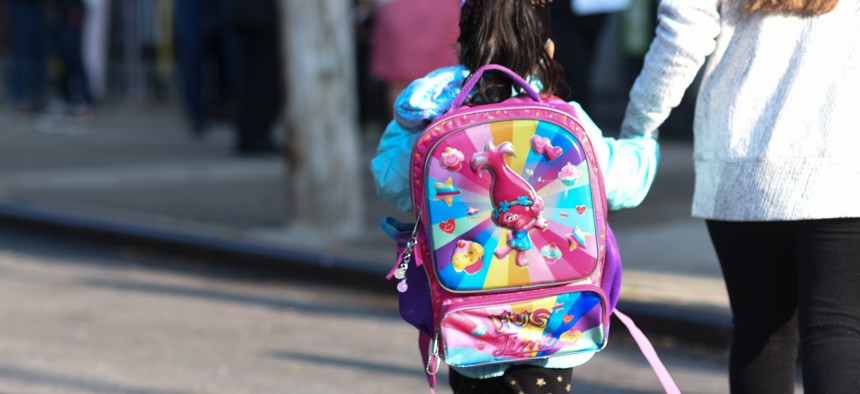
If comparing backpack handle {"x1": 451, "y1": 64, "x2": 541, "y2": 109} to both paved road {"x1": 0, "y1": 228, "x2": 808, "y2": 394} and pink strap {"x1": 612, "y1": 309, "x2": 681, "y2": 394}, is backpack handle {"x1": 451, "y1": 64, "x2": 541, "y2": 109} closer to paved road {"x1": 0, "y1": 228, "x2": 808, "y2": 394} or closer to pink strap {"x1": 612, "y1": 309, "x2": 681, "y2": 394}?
pink strap {"x1": 612, "y1": 309, "x2": 681, "y2": 394}

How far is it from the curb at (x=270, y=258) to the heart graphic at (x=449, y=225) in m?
2.96

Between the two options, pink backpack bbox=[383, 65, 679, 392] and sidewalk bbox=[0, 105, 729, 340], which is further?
sidewalk bbox=[0, 105, 729, 340]

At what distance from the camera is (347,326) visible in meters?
6.20

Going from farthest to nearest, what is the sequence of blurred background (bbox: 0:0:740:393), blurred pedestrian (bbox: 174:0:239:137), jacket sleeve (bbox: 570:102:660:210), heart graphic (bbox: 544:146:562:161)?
blurred pedestrian (bbox: 174:0:239:137), blurred background (bbox: 0:0:740:393), jacket sleeve (bbox: 570:102:660:210), heart graphic (bbox: 544:146:562:161)

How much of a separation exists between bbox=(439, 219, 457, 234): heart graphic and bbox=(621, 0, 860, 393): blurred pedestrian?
577 millimetres

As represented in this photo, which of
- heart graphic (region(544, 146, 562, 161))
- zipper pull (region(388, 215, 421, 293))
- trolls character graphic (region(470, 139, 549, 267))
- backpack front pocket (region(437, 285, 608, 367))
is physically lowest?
backpack front pocket (region(437, 285, 608, 367))

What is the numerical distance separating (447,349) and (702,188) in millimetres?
807

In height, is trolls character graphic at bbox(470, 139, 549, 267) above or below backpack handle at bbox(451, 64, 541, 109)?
below

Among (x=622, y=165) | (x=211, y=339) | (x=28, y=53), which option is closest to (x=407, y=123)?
(x=622, y=165)

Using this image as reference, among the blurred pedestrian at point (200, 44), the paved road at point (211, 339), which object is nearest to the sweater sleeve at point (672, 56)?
the paved road at point (211, 339)

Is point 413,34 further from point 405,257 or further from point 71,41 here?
point 71,41

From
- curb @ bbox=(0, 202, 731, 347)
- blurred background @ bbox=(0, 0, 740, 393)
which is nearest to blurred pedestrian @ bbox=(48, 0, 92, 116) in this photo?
blurred background @ bbox=(0, 0, 740, 393)

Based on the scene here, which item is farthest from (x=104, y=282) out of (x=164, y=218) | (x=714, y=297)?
(x=714, y=297)

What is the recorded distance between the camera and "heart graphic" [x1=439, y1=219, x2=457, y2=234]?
2764mm
